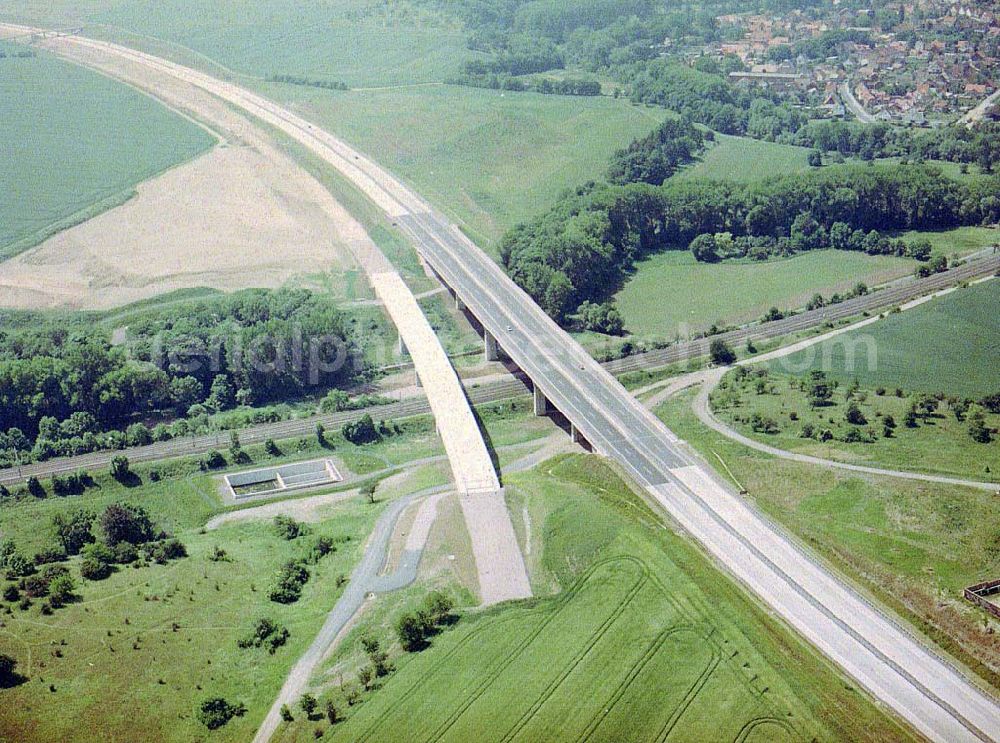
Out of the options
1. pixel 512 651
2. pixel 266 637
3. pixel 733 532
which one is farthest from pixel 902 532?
pixel 266 637

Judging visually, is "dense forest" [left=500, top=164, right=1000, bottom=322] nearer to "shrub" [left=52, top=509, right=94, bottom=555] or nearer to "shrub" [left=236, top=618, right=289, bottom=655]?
"shrub" [left=52, top=509, right=94, bottom=555]

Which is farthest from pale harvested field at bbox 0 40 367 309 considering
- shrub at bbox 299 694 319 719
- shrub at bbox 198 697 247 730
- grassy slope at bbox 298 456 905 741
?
shrub at bbox 299 694 319 719

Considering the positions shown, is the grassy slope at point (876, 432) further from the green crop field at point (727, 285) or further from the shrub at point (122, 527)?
the shrub at point (122, 527)

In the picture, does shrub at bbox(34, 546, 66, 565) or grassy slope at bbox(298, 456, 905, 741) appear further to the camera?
shrub at bbox(34, 546, 66, 565)

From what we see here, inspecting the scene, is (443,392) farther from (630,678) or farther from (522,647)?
(630,678)

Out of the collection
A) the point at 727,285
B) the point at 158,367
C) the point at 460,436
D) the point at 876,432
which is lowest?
the point at 460,436
